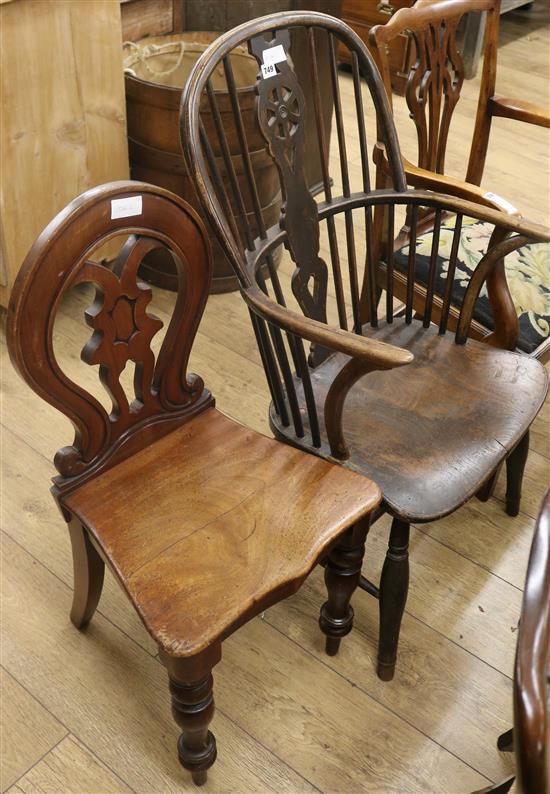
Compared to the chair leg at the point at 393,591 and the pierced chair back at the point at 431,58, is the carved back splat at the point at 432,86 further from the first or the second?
the chair leg at the point at 393,591

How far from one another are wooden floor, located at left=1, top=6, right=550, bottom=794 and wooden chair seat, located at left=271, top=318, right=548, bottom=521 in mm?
466

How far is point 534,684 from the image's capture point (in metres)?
0.71

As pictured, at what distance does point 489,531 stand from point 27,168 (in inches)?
59.3

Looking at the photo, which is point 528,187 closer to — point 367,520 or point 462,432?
point 462,432

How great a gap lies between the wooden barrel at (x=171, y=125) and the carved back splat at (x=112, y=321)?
902 millimetres

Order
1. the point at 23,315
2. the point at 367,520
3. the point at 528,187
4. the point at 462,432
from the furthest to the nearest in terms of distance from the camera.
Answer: the point at 528,187
the point at 462,432
the point at 367,520
the point at 23,315

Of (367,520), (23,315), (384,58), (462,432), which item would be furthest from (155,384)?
(384,58)

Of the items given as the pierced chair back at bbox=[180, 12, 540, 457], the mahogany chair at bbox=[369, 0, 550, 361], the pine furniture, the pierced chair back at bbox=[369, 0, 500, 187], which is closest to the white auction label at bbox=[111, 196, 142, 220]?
the pierced chair back at bbox=[180, 12, 540, 457]

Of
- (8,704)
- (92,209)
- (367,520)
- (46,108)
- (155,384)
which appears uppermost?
(92,209)

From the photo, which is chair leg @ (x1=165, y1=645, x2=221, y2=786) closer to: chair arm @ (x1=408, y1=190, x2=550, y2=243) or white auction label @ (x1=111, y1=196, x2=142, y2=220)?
white auction label @ (x1=111, y1=196, x2=142, y2=220)

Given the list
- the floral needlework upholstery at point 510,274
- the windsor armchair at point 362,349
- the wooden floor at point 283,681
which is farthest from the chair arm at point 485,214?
the wooden floor at point 283,681

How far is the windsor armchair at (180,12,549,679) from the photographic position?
1.39 metres

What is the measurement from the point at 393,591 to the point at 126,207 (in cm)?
84

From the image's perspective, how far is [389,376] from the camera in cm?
170
